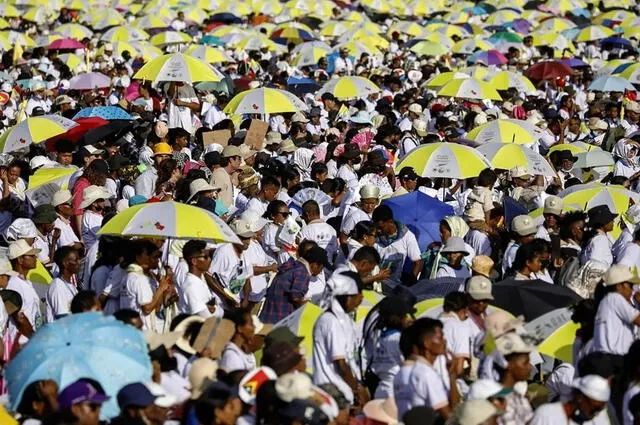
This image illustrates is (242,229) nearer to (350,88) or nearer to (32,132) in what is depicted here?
(32,132)

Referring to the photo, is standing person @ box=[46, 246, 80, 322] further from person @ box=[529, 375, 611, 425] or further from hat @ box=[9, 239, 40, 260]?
person @ box=[529, 375, 611, 425]

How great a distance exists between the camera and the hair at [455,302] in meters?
8.26

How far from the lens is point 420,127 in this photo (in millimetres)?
17391

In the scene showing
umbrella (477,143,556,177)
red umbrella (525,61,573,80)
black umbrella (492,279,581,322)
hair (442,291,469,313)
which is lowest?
red umbrella (525,61,573,80)

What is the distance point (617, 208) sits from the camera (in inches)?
476

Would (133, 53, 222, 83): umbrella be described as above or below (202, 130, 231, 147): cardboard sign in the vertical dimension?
above

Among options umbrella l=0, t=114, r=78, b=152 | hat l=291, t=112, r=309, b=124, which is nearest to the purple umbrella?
hat l=291, t=112, r=309, b=124

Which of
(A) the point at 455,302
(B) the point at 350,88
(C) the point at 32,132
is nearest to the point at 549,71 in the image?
(B) the point at 350,88

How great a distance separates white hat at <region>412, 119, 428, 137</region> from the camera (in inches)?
679

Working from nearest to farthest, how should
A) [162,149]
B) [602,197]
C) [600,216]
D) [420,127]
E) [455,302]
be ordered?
[455,302]
[600,216]
[602,197]
[162,149]
[420,127]

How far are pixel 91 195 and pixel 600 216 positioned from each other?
4.29 metres

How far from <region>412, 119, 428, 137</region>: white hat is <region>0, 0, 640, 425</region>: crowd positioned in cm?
5

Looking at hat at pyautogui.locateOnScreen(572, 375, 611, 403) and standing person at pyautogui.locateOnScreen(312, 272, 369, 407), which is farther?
standing person at pyautogui.locateOnScreen(312, 272, 369, 407)

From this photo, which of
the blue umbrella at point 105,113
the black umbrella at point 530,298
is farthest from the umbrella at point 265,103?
the black umbrella at point 530,298
